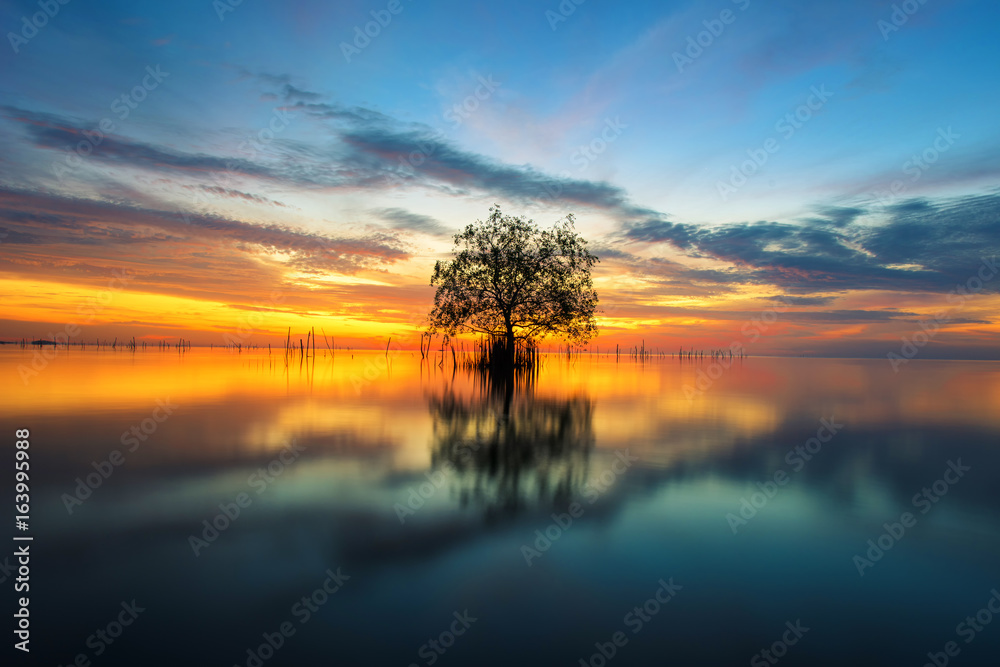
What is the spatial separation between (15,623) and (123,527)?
2.37 m

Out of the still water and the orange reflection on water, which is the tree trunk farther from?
the still water

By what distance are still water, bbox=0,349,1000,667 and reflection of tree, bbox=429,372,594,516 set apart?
98 millimetres

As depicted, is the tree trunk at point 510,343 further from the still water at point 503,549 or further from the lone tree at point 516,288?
the still water at point 503,549

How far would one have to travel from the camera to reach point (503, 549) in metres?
6.02

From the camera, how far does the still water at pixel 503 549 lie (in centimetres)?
424

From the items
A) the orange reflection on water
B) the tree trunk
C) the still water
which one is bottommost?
the orange reflection on water

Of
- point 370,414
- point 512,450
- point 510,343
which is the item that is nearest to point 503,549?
point 512,450

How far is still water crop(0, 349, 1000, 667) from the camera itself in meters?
4.24

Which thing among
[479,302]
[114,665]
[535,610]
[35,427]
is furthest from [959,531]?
[479,302]

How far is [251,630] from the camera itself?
4297 millimetres

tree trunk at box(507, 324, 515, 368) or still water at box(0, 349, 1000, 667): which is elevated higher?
tree trunk at box(507, 324, 515, 368)

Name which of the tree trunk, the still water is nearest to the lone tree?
the tree trunk

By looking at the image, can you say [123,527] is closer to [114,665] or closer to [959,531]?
[114,665]

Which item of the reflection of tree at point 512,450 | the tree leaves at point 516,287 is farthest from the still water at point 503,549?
the tree leaves at point 516,287
